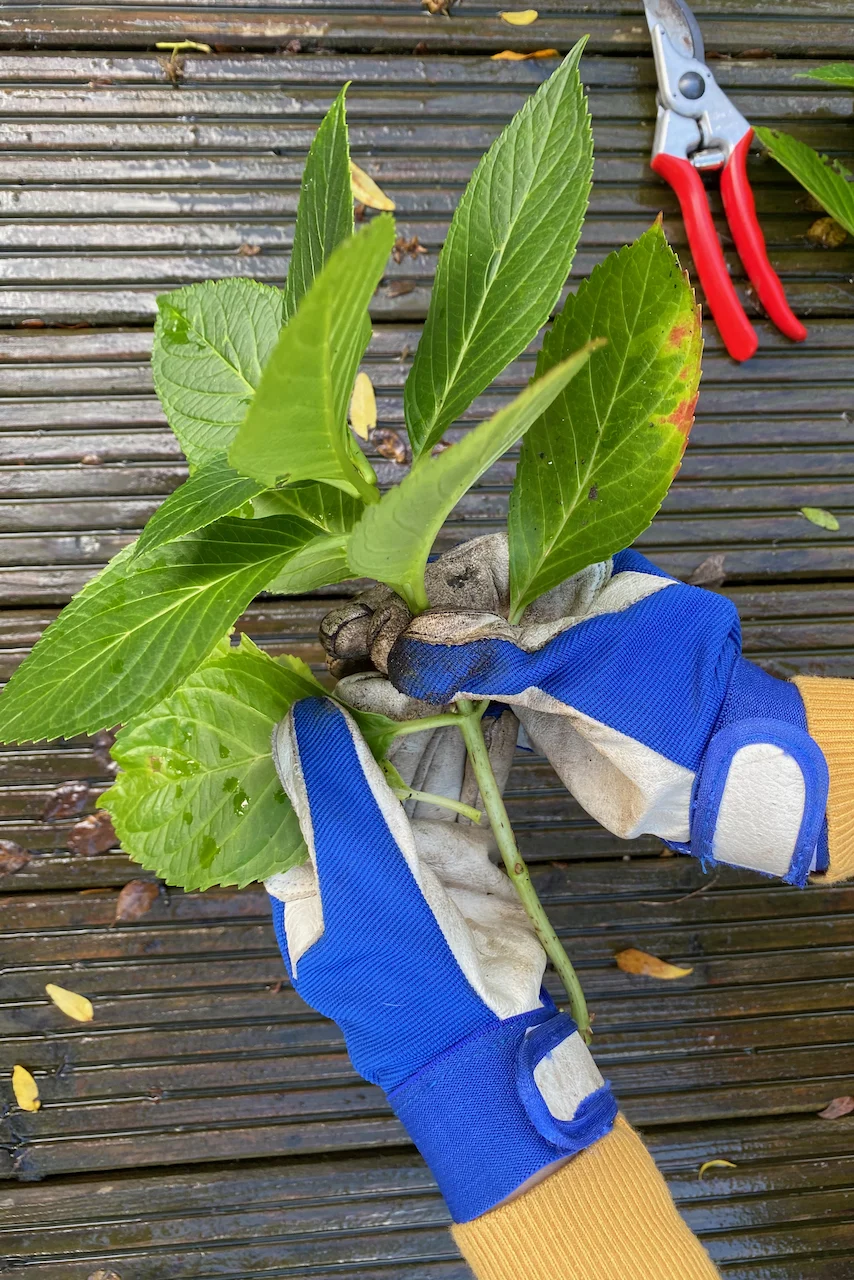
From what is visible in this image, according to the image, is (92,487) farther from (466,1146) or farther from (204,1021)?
(466,1146)

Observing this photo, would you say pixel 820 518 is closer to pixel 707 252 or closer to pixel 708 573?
pixel 708 573

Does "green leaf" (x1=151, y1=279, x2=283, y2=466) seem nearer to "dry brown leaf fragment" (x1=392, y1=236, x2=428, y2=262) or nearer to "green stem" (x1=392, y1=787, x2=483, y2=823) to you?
"green stem" (x1=392, y1=787, x2=483, y2=823)

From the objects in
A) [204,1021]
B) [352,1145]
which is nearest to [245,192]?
[204,1021]

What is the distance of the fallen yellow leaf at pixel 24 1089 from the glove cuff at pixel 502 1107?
A: 29.7 inches

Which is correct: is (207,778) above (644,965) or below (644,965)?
above

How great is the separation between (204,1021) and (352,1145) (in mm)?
334

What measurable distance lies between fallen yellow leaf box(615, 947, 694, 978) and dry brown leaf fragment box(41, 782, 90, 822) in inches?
38.8

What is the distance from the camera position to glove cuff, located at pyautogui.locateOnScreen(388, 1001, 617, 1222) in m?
0.98

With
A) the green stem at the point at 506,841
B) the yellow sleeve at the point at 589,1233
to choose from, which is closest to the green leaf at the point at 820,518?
the green stem at the point at 506,841

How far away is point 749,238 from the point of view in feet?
4.61

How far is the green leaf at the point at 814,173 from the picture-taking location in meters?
1.35

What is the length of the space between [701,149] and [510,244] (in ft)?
3.20

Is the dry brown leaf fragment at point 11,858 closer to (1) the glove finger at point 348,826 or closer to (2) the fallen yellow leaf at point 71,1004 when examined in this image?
(2) the fallen yellow leaf at point 71,1004

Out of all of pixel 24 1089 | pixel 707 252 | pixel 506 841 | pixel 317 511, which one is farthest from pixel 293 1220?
pixel 707 252
